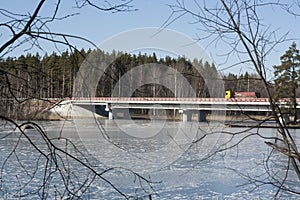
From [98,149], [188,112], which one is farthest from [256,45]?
[188,112]

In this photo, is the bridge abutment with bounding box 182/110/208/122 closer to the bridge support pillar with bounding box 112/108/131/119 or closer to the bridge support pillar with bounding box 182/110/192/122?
the bridge support pillar with bounding box 182/110/192/122

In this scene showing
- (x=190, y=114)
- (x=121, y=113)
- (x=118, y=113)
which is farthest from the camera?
(x=121, y=113)

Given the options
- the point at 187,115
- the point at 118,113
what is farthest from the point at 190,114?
the point at 118,113

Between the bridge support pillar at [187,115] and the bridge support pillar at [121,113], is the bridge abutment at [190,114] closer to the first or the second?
the bridge support pillar at [187,115]

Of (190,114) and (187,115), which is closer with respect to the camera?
(187,115)

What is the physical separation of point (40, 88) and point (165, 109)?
89.7 feet

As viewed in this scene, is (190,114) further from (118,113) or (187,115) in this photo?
(118,113)

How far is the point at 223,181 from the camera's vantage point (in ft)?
20.0

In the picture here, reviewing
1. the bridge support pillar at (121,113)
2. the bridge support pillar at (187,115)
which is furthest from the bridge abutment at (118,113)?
the bridge support pillar at (187,115)

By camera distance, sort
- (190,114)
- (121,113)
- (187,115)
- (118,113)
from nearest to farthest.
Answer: (187,115) → (190,114) → (118,113) → (121,113)

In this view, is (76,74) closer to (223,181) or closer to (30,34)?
(30,34)

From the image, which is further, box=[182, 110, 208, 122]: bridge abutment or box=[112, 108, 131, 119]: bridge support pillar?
box=[112, 108, 131, 119]: bridge support pillar

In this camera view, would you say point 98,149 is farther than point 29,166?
Yes

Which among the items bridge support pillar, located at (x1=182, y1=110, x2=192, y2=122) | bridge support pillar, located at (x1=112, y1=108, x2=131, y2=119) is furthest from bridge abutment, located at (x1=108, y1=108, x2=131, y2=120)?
bridge support pillar, located at (x1=182, y1=110, x2=192, y2=122)
